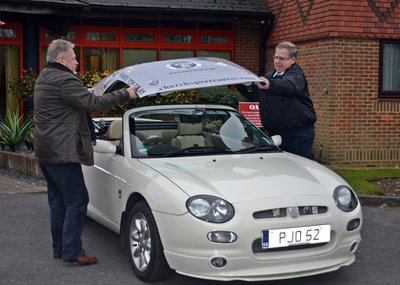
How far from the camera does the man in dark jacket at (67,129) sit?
4.76 metres

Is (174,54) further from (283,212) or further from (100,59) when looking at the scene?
(283,212)

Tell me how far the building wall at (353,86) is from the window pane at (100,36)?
4.76m

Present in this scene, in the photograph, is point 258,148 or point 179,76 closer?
point 179,76

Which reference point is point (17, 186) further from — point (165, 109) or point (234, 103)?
point (234, 103)

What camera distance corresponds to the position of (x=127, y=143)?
17.1 feet

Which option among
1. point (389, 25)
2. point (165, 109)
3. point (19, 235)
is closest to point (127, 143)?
point (165, 109)

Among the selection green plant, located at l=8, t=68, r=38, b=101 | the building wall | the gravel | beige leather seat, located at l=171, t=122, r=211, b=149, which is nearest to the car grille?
beige leather seat, located at l=171, t=122, r=211, b=149

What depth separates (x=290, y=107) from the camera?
5789mm

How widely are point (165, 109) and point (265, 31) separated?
317 inches

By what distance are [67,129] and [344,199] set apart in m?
2.28

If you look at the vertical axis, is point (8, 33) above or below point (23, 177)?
above

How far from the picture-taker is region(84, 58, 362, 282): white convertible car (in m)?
4.06

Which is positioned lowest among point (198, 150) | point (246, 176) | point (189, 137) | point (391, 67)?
point (246, 176)

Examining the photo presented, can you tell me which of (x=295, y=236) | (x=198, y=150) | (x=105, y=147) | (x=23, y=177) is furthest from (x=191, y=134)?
(x=23, y=177)
